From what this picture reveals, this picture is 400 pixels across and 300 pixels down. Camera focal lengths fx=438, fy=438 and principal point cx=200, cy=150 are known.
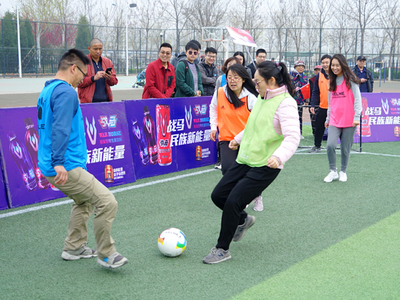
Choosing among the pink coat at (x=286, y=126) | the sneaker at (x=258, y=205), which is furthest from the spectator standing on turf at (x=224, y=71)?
the pink coat at (x=286, y=126)

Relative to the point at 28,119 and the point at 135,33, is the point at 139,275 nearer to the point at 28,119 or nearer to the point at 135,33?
the point at 28,119

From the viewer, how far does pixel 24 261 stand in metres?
4.26

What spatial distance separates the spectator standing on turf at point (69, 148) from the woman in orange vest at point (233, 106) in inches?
82.4

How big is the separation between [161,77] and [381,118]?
6.62 m

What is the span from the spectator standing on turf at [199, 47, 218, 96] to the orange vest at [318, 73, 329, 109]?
8.22 ft

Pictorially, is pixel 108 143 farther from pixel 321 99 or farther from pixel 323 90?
pixel 323 90

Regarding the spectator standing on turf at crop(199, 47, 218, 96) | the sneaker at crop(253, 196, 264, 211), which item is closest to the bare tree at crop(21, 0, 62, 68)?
the spectator standing on turf at crop(199, 47, 218, 96)

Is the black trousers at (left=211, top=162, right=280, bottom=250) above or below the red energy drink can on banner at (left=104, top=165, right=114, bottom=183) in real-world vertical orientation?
above

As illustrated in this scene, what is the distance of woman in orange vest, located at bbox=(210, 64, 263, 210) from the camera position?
5.52 metres

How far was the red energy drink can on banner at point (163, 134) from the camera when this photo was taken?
8102 mm

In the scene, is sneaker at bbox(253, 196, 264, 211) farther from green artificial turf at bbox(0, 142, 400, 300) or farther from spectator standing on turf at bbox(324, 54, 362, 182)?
spectator standing on turf at bbox(324, 54, 362, 182)

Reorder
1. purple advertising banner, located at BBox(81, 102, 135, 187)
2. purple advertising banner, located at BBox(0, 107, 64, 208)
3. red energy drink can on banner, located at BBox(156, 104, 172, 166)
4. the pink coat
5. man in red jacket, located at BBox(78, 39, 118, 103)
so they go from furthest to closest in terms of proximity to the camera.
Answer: red energy drink can on banner, located at BBox(156, 104, 172, 166), man in red jacket, located at BBox(78, 39, 118, 103), purple advertising banner, located at BBox(81, 102, 135, 187), purple advertising banner, located at BBox(0, 107, 64, 208), the pink coat

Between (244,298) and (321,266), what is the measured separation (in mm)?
1041

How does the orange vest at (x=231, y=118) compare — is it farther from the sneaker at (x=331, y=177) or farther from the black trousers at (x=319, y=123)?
the black trousers at (x=319, y=123)
